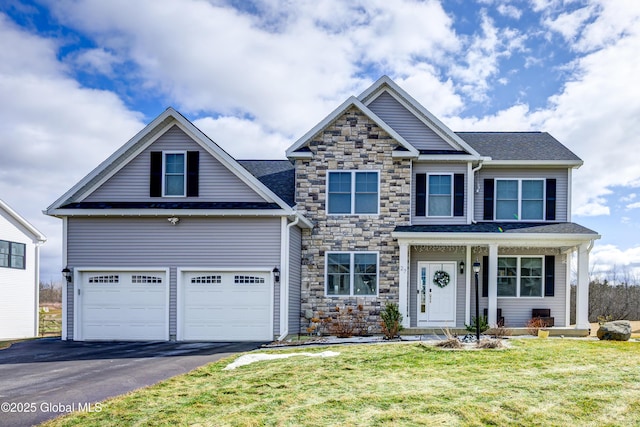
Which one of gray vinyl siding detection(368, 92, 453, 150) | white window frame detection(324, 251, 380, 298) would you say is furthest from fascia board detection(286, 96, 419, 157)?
white window frame detection(324, 251, 380, 298)

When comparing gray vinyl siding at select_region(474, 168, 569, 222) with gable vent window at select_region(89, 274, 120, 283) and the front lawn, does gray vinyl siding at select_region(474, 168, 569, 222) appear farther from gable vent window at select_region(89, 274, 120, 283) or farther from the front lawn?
gable vent window at select_region(89, 274, 120, 283)

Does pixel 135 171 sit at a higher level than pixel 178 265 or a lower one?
higher

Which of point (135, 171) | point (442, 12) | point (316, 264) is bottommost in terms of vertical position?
point (316, 264)

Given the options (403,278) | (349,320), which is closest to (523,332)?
(403,278)

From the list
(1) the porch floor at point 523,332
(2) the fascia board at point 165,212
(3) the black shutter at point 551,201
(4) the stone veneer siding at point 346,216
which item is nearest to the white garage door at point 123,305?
(2) the fascia board at point 165,212

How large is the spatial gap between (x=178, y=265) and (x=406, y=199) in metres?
7.13

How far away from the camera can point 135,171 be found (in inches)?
666

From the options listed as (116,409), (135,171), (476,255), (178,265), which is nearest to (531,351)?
(476,255)

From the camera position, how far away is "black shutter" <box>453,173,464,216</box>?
1833 centimetres

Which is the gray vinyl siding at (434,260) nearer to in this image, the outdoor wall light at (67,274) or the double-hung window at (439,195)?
the double-hung window at (439,195)

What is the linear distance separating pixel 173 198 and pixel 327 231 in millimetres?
4745

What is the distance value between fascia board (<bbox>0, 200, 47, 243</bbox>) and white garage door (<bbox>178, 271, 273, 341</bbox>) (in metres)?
13.7

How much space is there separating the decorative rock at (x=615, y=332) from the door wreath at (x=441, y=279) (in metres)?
4.78

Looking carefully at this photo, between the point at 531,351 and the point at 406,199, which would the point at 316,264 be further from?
the point at 531,351
